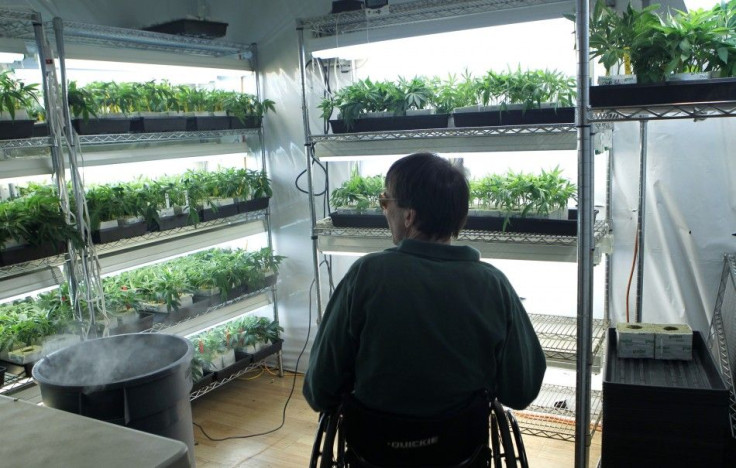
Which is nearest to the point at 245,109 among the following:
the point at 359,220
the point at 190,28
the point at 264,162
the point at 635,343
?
the point at 264,162

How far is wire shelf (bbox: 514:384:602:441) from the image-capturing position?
3.19 m

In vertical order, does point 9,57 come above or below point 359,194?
above

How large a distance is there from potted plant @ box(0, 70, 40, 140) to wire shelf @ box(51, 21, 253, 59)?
390mm

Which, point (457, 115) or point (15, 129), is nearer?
point (15, 129)

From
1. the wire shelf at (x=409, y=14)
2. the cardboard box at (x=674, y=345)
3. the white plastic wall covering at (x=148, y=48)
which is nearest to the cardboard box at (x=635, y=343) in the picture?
the cardboard box at (x=674, y=345)

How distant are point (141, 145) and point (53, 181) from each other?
0.64 meters

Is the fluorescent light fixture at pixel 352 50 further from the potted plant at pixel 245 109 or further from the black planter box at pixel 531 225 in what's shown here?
the black planter box at pixel 531 225

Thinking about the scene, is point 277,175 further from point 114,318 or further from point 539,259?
point 539,259

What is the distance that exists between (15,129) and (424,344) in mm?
2020

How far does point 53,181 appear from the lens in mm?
2955

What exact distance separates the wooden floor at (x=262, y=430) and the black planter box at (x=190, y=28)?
210cm

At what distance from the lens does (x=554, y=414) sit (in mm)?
3188

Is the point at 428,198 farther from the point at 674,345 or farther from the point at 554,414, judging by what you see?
the point at 554,414

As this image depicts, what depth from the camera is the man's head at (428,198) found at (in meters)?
1.64
